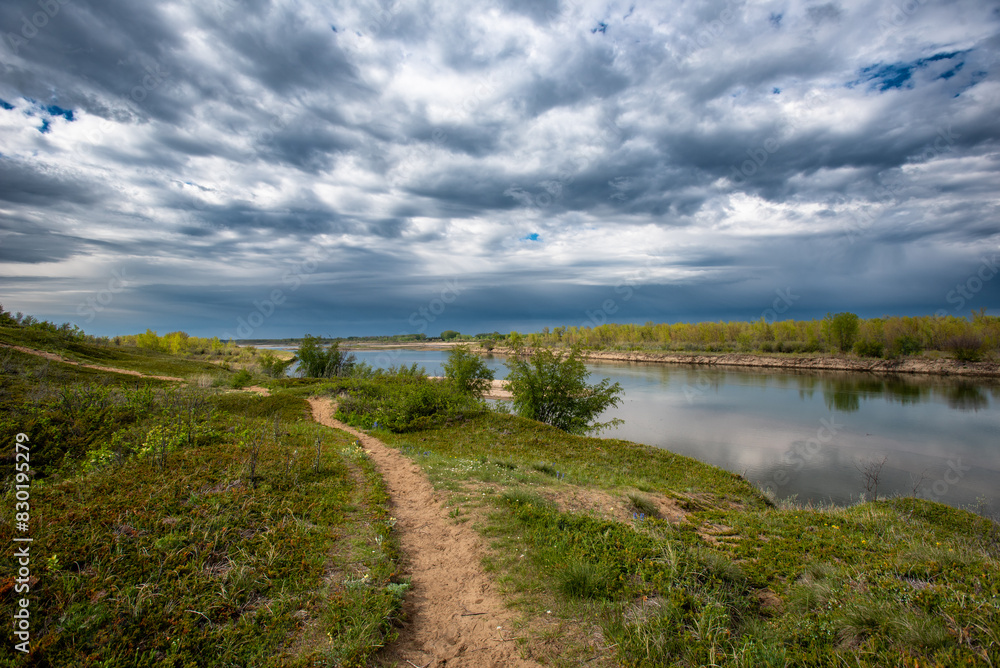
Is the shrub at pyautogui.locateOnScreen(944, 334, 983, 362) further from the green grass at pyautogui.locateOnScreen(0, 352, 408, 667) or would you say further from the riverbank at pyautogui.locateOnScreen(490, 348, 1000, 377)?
the green grass at pyautogui.locateOnScreen(0, 352, 408, 667)

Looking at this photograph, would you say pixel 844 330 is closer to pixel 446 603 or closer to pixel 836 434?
pixel 836 434

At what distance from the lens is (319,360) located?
40.9 m

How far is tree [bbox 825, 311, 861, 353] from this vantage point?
77312 mm

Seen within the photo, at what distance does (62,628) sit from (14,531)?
1.90 meters

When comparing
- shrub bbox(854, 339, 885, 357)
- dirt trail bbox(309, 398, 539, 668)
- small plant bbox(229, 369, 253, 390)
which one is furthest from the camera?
shrub bbox(854, 339, 885, 357)

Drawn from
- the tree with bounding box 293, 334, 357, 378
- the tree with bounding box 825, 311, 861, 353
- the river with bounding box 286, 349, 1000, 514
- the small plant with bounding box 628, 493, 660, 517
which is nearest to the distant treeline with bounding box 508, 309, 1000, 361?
the tree with bounding box 825, 311, 861, 353

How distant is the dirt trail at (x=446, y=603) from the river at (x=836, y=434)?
11.9m

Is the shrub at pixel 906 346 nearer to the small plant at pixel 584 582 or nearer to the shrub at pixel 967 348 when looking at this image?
the shrub at pixel 967 348

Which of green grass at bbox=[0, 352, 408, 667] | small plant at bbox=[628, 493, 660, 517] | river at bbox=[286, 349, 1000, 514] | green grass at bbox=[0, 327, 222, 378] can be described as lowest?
river at bbox=[286, 349, 1000, 514]

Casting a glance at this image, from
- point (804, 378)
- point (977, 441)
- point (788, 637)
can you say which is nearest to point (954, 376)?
point (804, 378)

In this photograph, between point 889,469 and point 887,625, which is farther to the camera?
point 889,469

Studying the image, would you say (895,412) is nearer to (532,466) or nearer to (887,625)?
(532,466)

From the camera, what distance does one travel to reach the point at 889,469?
1856 cm

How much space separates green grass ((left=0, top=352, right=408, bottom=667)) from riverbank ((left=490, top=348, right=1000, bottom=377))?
31.8m
